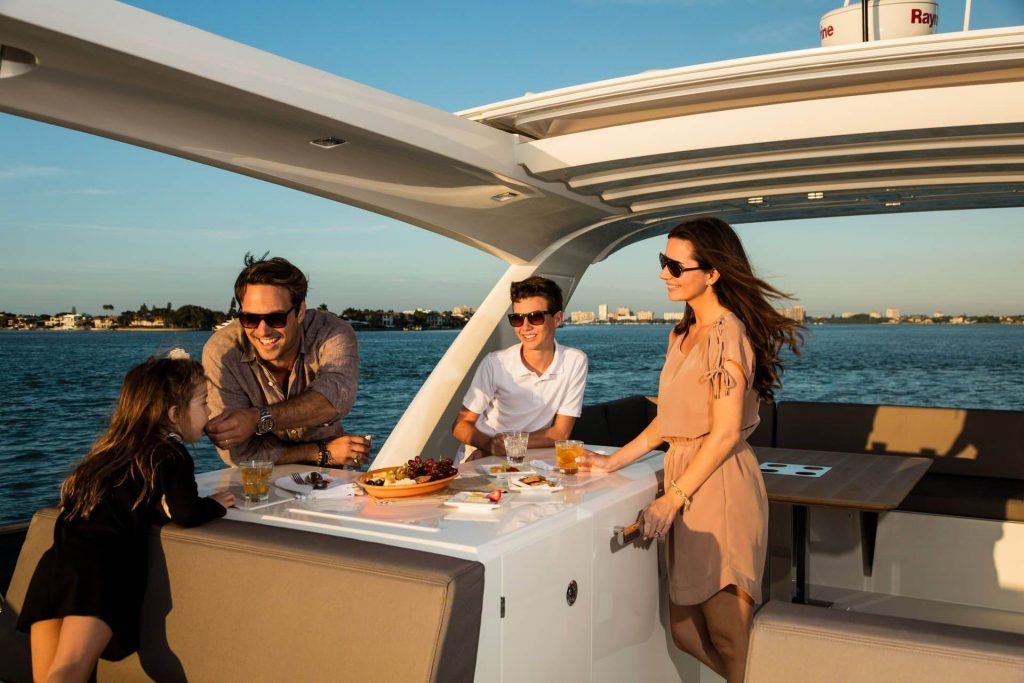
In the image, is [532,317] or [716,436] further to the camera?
[532,317]

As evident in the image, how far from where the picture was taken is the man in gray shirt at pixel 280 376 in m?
3.03

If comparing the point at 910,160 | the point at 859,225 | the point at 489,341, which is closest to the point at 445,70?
the point at 489,341

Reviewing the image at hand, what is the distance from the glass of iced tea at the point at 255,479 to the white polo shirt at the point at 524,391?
147 centimetres

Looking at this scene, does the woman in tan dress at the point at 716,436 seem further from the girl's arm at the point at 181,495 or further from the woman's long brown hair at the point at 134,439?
the woman's long brown hair at the point at 134,439

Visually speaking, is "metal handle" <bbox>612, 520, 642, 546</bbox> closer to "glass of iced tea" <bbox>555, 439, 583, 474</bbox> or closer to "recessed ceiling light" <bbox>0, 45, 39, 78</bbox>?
"glass of iced tea" <bbox>555, 439, 583, 474</bbox>

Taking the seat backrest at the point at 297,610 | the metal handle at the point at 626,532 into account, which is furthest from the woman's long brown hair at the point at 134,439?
the metal handle at the point at 626,532

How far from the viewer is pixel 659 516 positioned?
8.78 feet

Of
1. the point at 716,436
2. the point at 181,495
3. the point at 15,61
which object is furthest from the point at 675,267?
the point at 15,61

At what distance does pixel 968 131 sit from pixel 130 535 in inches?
129

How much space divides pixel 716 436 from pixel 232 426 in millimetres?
1563

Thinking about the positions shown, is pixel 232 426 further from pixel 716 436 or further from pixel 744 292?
pixel 744 292

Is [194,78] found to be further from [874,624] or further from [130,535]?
[874,624]

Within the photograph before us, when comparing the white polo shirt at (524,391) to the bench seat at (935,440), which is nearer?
the white polo shirt at (524,391)

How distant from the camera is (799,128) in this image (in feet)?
11.9
